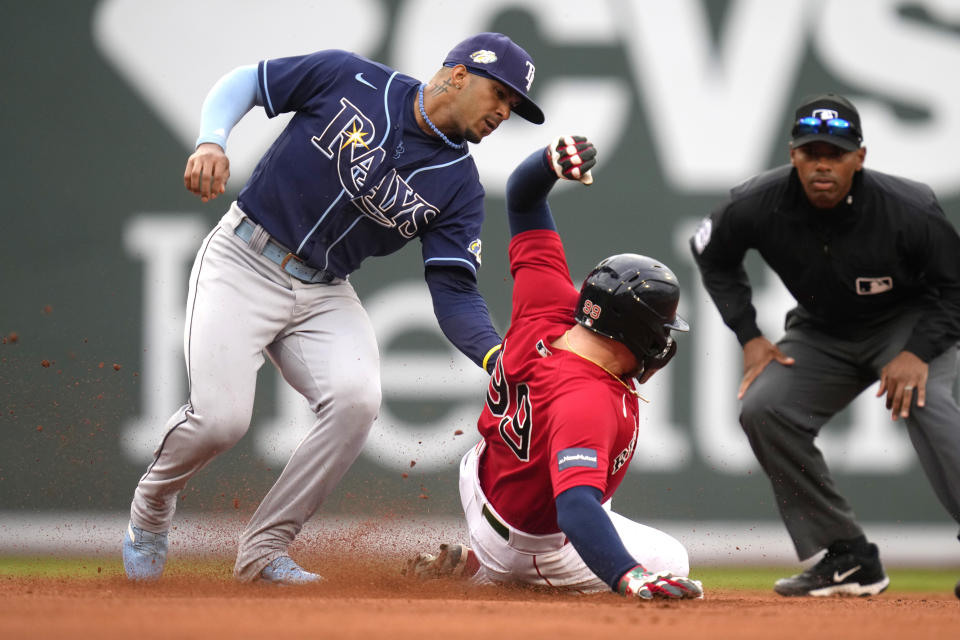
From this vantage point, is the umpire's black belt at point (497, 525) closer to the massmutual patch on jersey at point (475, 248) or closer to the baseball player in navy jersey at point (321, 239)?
the baseball player in navy jersey at point (321, 239)

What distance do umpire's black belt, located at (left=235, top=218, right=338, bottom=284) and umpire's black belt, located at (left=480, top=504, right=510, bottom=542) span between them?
3.65 ft

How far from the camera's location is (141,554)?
4.41m

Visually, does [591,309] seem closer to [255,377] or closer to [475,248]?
[475,248]

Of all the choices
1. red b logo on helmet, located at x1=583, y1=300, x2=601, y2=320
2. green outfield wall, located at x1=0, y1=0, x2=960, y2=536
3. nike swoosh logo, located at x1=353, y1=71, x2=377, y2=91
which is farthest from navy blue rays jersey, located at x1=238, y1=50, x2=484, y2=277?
green outfield wall, located at x1=0, y1=0, x2=960, y2=536

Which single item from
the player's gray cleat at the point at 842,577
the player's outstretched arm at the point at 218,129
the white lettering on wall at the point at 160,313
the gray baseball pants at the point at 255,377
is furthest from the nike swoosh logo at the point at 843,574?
the white lettering on wall at the point at 160,313

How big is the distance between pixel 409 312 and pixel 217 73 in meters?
1.84

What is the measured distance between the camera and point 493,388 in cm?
407

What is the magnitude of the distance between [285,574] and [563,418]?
142cm

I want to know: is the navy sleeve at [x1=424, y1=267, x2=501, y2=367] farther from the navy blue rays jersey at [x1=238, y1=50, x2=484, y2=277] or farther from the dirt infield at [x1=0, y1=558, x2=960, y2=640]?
the dirt infield at [x1=0, y1=558, x2=960, y2=640]

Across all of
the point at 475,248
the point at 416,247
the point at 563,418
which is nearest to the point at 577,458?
the point at 563,418

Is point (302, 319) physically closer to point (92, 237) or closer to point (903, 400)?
point (903, 400)

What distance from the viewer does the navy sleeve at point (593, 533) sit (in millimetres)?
3383

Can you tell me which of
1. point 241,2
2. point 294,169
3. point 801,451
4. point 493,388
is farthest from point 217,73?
point 801,451

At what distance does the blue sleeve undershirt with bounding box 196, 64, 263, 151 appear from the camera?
4203 millimetres
